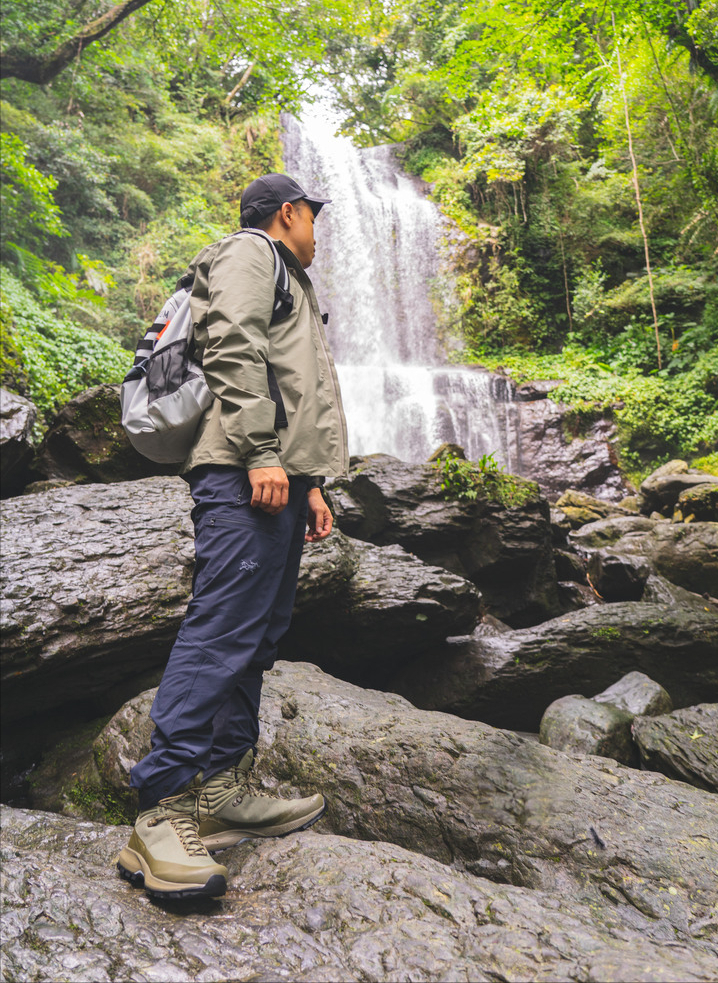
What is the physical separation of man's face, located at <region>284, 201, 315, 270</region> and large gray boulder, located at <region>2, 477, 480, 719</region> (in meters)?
2.16

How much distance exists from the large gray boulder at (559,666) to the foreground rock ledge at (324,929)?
3035 millimetres

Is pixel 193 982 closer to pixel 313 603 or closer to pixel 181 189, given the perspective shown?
pixel 313 603

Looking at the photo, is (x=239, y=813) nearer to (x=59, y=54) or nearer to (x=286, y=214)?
(x=286, y=214)

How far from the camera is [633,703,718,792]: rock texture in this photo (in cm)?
304

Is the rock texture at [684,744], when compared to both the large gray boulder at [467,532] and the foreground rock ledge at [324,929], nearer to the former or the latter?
the foreground rock ledge at [324,929]

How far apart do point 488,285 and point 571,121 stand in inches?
173

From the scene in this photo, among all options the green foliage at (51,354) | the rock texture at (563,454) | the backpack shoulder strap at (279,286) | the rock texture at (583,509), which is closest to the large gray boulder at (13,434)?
the green foliage at (51,354)

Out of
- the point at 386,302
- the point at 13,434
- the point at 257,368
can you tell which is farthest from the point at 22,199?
the point at 257,368

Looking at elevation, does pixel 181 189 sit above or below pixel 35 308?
above

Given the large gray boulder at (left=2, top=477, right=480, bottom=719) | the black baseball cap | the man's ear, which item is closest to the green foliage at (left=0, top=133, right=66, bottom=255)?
the large gray boulder at (left=2, top=477, right=480, bottom=719)

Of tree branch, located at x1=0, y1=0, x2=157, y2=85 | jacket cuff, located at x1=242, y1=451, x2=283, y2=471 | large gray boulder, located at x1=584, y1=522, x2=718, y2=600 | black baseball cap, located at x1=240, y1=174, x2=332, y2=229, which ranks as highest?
tree branch, located at x1=0, y1=0, x2=157, y2=85

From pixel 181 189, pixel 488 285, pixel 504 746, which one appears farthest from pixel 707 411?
pixel 181 189

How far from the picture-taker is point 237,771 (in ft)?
7.06

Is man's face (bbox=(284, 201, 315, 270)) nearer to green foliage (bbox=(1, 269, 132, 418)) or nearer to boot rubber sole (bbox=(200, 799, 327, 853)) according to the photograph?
boot rubber sole (bbox=(200, 799, 327, 853))
